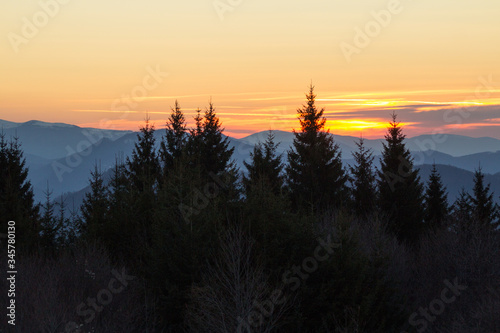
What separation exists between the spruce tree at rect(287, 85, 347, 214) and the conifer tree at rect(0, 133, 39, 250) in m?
22.7

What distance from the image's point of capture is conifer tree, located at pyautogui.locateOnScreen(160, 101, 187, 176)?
53938mm

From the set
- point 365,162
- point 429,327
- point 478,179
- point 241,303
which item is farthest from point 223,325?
point 478,179

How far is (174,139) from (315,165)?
54.4 ft

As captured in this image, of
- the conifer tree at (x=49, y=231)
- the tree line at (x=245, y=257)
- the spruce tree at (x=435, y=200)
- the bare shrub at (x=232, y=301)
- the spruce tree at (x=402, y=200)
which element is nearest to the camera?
the bare shrub at (x=232, y=301)

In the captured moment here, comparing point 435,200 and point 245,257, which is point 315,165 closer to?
point 435,200

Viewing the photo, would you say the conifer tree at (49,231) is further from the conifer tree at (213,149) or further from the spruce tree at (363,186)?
the spruce tree at (363,186)

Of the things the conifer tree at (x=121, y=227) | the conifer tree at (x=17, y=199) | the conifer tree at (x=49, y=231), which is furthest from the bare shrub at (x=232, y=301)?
the conifer tree at (x=49, y=231)

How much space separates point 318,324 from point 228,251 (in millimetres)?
5562

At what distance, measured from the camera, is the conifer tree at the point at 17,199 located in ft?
113

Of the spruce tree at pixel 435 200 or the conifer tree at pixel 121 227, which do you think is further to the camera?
the spruce tree at pixel 435 200

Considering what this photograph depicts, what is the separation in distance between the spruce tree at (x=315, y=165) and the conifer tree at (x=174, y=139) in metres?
12.2

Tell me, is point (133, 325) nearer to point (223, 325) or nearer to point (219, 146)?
point (223, 325)

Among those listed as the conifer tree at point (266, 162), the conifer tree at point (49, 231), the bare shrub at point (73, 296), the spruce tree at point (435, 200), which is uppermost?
the conifer tree at point (266, 162)

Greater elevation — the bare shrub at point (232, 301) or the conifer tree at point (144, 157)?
the conifer tree at point (144, 157)
